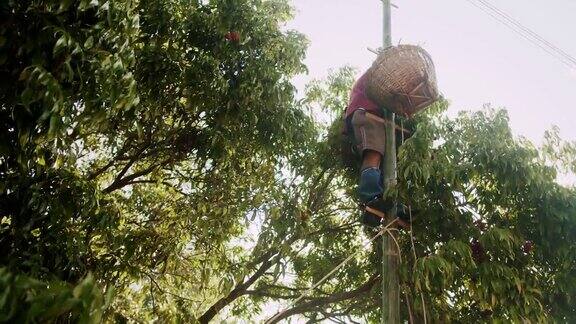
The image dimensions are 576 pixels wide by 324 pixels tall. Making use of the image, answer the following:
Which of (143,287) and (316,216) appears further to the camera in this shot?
(316,216)

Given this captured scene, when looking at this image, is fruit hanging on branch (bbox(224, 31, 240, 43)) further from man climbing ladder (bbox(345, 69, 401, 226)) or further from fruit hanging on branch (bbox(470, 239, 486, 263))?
fruit hanging on branch (bbox(470, 239, 486, 263))

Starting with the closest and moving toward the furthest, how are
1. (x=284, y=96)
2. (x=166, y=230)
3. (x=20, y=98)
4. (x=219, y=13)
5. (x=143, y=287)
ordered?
(x=20, y=98)
(x=219, y=13)
(x=284, y=96)
(x=166, y=230)
(x=143, y=287)

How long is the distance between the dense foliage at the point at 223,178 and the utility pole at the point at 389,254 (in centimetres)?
14

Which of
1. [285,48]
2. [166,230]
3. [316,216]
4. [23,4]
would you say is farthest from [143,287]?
[23,4]

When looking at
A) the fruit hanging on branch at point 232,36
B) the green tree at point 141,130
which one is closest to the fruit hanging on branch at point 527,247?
the green tree at point 141,130

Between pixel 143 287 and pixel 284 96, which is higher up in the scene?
pixel 284 96

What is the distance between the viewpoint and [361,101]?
3.83 m

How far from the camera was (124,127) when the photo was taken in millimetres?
4328

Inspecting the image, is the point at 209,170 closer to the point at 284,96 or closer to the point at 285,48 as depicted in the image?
the point at 284,96

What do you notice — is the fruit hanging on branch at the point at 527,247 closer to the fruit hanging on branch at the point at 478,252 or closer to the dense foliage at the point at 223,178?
the dense foliage at the point at 223,178

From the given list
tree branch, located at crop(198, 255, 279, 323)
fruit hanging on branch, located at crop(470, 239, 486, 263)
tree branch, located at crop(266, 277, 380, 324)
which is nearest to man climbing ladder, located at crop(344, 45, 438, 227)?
fruit hanging on branch, located at crop(470, 239, 486, 263)

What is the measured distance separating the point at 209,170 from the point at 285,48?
1.47m

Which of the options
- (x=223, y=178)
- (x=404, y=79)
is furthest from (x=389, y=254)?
(x=223, y=178)

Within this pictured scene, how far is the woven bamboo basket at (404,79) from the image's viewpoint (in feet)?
11.0
